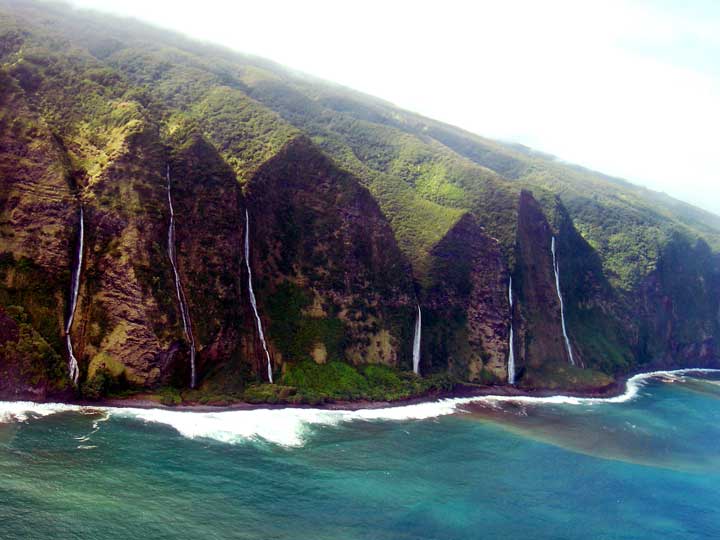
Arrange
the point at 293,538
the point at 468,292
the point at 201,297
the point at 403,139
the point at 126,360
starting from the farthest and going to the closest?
the point at 403,139 → the point at 468,292 → the point at 201,297 → the point at 126,360 → the point at 293,538

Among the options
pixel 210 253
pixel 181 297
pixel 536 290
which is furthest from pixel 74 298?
pixel 536 290

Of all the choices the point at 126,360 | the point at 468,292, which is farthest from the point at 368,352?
the point at 126,360

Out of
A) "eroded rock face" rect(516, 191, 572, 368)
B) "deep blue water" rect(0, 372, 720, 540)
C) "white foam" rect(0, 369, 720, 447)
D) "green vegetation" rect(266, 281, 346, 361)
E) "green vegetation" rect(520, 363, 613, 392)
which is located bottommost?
"white foam" rect(0, 369, 720, 447)

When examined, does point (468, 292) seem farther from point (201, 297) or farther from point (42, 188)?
point (42, 188)

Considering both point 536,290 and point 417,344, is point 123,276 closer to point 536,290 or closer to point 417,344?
point 417,344

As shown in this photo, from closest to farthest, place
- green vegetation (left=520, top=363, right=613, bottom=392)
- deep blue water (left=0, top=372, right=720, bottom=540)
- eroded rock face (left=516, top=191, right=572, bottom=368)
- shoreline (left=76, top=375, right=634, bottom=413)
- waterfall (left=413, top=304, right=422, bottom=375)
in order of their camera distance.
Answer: deep blue water (left=0, top=372, right=720, bottom=540), shoreline (left=76, top=375, right=634, bottom=413), waterfall (left=413, top=304, right=422, bottom=375), green vegetation (left=520, top=363, right=613, bottom=392), eroded rock face (left=516, top=191, right=572, bottom=368)

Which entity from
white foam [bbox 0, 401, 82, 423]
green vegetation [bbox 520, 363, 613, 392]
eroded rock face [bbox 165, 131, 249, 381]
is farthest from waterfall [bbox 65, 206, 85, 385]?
green vegetation [bbox 520, 363, 613, 392]

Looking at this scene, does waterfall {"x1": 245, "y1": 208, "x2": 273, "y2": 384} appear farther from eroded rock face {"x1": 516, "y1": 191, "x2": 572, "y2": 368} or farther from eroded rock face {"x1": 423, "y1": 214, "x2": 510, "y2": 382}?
eroded rock face {"x1": 516, "y1": 191, "x2": 572, "y2": 368}
